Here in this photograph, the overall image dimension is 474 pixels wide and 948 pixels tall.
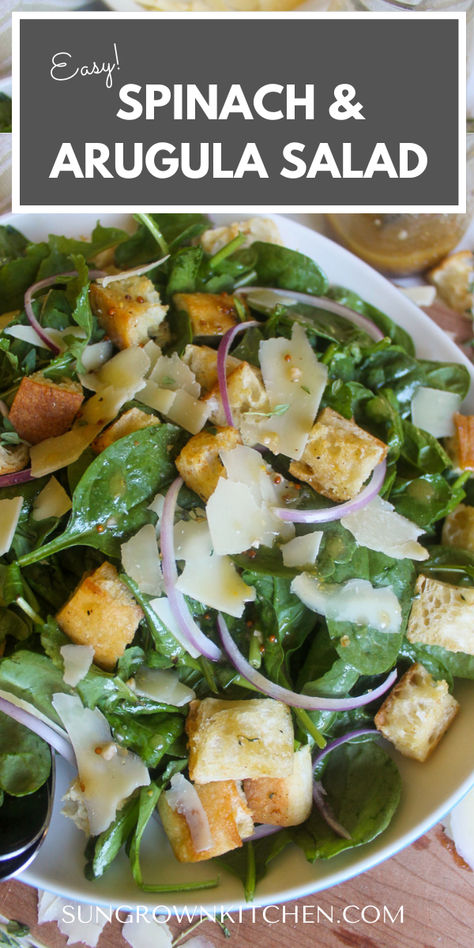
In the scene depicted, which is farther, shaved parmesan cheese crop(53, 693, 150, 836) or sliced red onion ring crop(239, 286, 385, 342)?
sliced red onion ring crop(239, 286, 385, 342)

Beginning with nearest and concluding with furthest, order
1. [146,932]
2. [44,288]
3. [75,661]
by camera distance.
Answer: [75,661]
[146,932]
[44,288]

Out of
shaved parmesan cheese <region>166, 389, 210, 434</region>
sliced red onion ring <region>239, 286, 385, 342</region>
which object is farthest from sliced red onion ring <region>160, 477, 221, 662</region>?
sliced red onion ring <region>239, 286, 385, 342</region>

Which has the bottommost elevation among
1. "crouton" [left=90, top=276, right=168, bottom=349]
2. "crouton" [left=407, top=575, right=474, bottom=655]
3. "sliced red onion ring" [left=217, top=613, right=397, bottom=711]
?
"sliced red onion ring" [left=217, top=613, right=397, bottom=711]

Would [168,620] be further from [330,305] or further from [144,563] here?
[330,305]

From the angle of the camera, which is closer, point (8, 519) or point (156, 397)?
point (8, 519)

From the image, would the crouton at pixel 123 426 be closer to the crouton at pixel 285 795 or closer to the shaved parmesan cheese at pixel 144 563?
the shaved parmesan cheese at pixel 144 563

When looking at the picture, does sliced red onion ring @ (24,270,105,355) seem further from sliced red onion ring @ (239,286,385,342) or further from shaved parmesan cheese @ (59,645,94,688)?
shaved parmesan cheese @ (59,645,94,688)

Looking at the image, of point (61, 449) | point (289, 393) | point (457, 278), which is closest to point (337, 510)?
point (289, 393)
